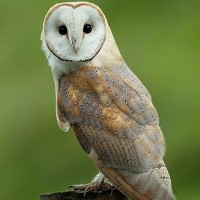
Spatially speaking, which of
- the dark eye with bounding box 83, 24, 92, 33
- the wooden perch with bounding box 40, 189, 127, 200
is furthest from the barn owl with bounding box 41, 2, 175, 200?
the wooden perch with bounding box 40, 189, 127, 200

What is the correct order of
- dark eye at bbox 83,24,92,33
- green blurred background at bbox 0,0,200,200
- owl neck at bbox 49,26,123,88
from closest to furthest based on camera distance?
dark eye at bbox 83,24,92,33 < owl neck at bbox 49,26,123,88 < green blurred background at bbox 0,0,200,200

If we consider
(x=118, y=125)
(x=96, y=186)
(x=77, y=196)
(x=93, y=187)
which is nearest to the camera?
(x=77, y=196)

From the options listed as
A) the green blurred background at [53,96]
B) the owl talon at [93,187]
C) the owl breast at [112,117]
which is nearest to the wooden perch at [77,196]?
the owl talon at [93,187]

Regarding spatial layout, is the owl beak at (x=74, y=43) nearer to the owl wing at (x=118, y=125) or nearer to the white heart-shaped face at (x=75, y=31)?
the white heart-shaped face at (x=75, y=31)

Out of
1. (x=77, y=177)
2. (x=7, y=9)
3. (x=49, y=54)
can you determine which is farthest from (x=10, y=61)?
(x=49, y=54)

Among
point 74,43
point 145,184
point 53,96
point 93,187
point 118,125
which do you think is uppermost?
point 74,43

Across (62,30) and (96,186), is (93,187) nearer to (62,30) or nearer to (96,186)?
(96,186)

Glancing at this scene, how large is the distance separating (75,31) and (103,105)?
0.51 m

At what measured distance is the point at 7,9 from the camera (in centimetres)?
1580

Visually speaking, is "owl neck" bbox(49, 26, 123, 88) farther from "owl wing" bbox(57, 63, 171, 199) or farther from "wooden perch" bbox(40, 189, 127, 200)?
"wooden perch" bbox(40, 189, 127, 200)

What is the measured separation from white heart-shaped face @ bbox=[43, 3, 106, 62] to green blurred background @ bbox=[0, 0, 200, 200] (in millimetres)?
3499

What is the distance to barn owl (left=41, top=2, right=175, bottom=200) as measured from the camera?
7.80m

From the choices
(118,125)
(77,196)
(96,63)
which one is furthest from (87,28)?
(77,196)

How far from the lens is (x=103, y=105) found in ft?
26.3
